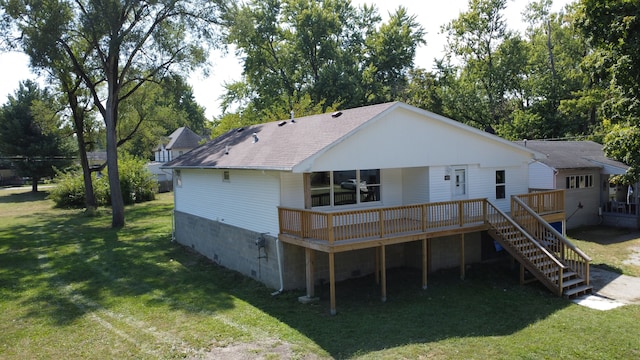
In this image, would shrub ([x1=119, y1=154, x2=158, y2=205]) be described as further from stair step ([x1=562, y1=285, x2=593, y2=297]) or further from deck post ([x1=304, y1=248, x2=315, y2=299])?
stair step ([x1=562, y1=285, x2=593, y2=297])

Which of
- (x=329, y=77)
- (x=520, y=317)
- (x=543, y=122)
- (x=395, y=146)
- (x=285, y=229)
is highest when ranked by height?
(x=329, y=77)

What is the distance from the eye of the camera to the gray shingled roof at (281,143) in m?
13.8

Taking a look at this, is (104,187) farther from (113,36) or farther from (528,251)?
(528,251)

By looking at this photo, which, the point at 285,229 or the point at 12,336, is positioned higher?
the point at 285,229

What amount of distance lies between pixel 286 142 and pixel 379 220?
15.1 feet

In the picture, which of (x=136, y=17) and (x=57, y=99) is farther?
(x=57, y=99)

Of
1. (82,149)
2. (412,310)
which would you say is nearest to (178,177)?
(412,310)

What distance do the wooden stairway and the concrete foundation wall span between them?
1.92 meters

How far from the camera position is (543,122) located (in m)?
39.5

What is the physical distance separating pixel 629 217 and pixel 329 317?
19220 mm

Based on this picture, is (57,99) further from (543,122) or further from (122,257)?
(543,122)

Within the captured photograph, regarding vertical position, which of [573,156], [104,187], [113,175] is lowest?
[104,187]

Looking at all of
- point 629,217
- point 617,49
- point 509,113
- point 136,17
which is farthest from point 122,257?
point 509,113

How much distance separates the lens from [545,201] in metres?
17.0
